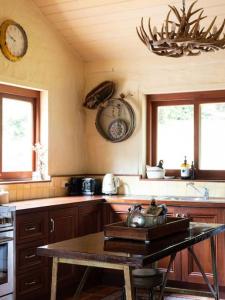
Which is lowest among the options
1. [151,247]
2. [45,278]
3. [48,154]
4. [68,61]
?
[45,278]

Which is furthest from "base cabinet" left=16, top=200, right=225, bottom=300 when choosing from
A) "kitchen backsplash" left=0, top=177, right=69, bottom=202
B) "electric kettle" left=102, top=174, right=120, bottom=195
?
"kitchen backsplash" left=0, top=177, right=69, bottom=202

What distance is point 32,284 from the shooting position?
414 cm

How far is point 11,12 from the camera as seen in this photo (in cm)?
477

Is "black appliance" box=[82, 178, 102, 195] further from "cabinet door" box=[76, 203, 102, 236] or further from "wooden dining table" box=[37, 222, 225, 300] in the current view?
"wooden dining table" box=[37, 222, 225, 300]

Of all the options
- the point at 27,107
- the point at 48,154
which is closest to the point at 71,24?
the point at 27,107

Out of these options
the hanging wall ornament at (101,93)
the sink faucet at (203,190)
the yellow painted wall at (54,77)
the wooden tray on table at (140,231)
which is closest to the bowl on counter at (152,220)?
the wooden tray on table at (140,231)

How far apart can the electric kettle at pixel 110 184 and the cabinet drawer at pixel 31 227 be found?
51.4 inches

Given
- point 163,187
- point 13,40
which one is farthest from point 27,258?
point 13,40

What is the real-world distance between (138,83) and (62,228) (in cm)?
205

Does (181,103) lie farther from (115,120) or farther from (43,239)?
(43,239)

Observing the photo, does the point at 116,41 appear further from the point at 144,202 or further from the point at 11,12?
the point at 144,202

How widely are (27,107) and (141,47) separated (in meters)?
1.46

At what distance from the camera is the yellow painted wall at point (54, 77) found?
16.0 feet

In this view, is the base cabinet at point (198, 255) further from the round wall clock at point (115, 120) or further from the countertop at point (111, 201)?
the round wall clock at point (115, 120)
